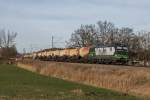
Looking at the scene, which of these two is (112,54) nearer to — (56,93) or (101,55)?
(101,55)

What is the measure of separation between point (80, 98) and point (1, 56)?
442ft

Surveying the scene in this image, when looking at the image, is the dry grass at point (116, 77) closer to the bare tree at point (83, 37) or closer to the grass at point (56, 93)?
the grass at point (56, 93)

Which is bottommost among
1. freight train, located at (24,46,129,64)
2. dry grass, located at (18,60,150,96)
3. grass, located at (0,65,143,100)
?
grass, located at (0,65,143,100)

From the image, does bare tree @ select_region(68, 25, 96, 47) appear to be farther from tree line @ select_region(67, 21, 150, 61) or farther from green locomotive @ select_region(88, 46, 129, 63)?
green locomotive @ select_region(88, 46, 129, 63)

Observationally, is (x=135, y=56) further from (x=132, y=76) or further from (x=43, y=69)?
(x=132, y=76)

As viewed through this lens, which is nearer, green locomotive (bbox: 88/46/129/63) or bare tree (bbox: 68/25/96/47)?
green locomotive (bbox: 88/46/129/63)

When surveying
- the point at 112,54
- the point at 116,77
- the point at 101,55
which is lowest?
the point at 116,77

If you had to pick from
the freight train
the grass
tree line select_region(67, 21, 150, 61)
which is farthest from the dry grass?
tree line select_region(67, 21, 150, 61)

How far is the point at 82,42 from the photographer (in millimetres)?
148000

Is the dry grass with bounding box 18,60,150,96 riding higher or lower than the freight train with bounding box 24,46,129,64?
lower

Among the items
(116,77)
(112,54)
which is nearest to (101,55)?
(112,54)

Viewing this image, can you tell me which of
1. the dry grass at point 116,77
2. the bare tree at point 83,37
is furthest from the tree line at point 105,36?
the dry grass at point 116,77

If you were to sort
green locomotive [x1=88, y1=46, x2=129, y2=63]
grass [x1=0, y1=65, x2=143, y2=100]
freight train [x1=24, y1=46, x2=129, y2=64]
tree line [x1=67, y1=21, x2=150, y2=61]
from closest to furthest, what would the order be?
1. grass [x1=0, y1=65, x2=143, y2=100]
2. green locomotive [x1=88, y1=46, x2=129, y2=63]
3. freight train [x1=24, y1=46, x2=129, y2=64]
4. tree line [x1=67, y1=21, x2=150, y2=61]

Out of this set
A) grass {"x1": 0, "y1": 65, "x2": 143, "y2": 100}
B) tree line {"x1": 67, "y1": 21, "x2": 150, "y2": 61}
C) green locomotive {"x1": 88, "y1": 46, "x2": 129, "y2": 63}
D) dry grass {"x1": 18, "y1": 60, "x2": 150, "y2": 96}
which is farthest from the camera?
tree line {"x1": 67, "y1": 21, "x2": 150, "y2": 61}
